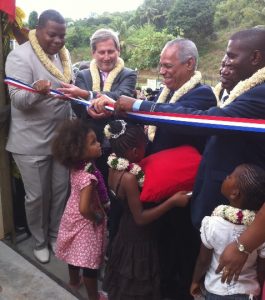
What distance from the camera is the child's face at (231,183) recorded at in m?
1.61

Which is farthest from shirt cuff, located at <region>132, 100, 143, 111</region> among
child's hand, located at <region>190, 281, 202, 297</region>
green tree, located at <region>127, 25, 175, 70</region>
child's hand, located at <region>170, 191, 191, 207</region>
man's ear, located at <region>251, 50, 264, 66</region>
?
green tree, located at <region>127, 25, 175, 70</region>

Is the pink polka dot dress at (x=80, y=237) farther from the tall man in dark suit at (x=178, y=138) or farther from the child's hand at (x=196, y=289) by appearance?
the child's hand at (x=196, y=289)

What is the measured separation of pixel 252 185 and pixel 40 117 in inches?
77.8

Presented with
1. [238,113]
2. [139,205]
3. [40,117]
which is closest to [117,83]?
[40,117]

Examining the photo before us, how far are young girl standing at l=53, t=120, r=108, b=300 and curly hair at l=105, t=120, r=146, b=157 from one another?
0.30m

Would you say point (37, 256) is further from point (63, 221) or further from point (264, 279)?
point (264, 279)

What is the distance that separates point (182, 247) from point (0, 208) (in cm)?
177

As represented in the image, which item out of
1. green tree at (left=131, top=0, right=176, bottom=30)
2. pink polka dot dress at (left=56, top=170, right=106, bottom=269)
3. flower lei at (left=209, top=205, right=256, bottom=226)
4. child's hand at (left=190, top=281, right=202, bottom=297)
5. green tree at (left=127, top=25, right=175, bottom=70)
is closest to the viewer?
flower lei at (left=209, top=205, right=256, bottom=226)

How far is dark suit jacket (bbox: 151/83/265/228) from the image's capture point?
1.65 metres

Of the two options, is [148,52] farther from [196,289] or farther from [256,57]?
[196,289]

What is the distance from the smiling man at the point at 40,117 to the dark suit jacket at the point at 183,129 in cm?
100

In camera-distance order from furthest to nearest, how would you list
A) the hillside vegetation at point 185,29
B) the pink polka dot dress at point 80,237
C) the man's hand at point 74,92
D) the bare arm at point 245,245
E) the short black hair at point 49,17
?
the hillside vegetation at point 185,29
the short black hair at point 49,17
the man's hand at point 74,92
the pink polka dot dress at point 80,237
the bare arm at point 245,245

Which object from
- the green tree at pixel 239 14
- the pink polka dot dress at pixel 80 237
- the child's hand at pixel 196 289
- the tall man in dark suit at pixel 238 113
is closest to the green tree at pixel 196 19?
the green tree at pixel 239 14

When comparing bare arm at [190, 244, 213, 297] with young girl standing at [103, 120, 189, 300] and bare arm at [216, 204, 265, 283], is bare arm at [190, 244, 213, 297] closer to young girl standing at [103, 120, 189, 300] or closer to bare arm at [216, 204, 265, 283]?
bare arm at [216, 204, 265, 283]
